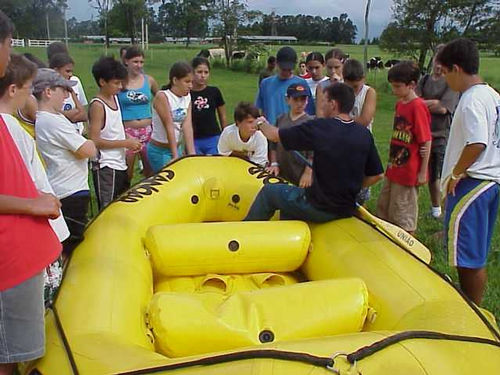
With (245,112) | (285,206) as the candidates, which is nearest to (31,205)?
(285,206)

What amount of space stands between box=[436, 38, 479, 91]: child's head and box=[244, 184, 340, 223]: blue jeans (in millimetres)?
963

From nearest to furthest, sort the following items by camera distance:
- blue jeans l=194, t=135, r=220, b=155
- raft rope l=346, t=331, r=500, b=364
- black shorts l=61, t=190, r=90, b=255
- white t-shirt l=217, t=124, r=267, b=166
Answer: raft rope l=346, t=331, r=500, b=364, black shorts l=61, t=190, r=90, b=255, white t-shirt l=217, t=124, r=267, b=166, blue jeans l=194, t=135, r=220, b=155

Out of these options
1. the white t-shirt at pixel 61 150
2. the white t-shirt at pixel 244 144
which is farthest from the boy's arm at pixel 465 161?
the white t-shirt at pixel 61 150

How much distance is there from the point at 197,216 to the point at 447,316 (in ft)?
6.97

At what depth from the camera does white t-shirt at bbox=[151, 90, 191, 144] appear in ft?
14.3

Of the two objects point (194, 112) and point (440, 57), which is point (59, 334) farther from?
point (194, 112)

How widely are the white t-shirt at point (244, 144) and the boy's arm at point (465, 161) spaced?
64.6 inches

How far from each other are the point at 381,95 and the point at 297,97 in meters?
12.8

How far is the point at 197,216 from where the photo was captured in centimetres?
392

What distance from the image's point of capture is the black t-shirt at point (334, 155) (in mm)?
3002

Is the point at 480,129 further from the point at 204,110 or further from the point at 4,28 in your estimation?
the point at 204,110

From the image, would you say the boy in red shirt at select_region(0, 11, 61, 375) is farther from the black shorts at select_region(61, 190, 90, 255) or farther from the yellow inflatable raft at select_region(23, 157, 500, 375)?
the black shorts at select_region(61, 190, 90, 255)

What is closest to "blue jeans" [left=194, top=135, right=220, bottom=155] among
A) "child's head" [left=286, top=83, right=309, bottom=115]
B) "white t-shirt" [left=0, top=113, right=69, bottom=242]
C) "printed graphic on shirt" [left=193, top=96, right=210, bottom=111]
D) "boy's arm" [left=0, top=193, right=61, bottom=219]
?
"printed graphic on shirt" [left=193, top=96, right=210, bottom=111]

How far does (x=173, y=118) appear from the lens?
4348 mm
